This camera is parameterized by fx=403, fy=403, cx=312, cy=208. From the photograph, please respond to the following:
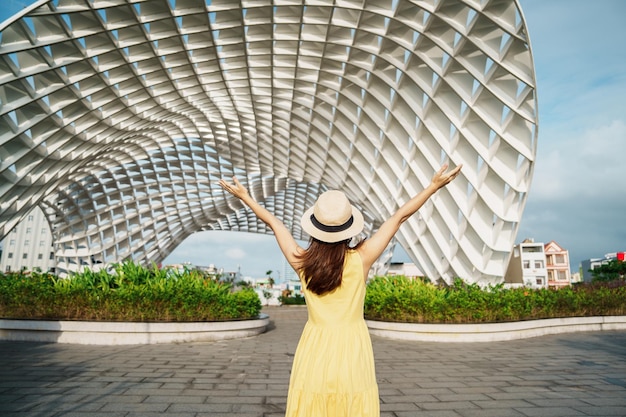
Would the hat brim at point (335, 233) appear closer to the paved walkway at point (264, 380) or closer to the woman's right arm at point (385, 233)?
the woman's right arm at point (385, 233)

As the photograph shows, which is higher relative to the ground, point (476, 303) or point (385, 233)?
point (385, 233)

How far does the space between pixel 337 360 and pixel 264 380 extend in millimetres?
6153


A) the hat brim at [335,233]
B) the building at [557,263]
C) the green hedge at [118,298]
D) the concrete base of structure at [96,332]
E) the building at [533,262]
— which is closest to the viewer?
the hat brim at [335,233]

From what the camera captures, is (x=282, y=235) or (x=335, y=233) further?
(x=282, y=235)

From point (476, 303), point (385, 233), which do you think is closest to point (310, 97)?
point (476, 303)

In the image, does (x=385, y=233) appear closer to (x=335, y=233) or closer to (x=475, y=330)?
(x=335, y=233)

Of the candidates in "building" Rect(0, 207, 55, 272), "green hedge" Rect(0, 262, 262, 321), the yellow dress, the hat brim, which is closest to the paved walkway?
"green hedge" Rect(0, 262, 262, 321)

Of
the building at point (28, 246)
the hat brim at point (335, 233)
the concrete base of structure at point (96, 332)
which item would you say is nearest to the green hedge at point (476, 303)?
the concrete base of structure at point (96, 332)

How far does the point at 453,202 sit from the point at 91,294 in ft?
70.6

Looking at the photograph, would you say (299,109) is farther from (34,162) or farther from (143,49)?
(34,162)

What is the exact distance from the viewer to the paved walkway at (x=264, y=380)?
19.9 feet

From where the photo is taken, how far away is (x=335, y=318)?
2.69m

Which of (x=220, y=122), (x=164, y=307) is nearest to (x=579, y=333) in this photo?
(x=164, y=307)

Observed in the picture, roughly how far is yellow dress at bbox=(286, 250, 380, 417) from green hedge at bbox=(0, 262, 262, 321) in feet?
40.7
